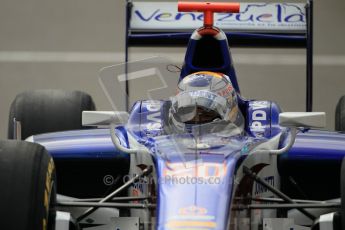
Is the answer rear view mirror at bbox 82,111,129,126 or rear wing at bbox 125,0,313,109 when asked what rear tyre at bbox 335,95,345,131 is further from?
rear view mirror at bbox 82,111,129,126

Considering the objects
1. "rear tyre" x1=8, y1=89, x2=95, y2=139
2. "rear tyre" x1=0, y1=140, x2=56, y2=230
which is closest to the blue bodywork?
"rear tyre" x1=0, y1=140, x2=56, y2=230

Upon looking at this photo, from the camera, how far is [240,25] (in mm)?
5809

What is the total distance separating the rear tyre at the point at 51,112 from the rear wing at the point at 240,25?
0.67 m

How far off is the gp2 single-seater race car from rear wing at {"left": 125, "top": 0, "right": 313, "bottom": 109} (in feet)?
2.48

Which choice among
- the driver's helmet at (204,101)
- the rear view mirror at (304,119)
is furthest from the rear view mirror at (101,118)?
the rear view mirror at (304,119)

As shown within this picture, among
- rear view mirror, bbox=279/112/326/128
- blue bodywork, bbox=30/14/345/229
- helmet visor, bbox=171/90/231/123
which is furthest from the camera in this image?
blue bodywork, bbox=30/14/345/229

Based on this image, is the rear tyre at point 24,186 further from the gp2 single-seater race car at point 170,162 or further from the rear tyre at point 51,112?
the rear tyre at point 51,112

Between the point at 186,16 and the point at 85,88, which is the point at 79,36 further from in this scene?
the point at 186,16

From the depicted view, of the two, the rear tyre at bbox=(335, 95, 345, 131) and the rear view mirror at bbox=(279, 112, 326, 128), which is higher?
the rear tyre at bbox=(335, 95, 345, 131)

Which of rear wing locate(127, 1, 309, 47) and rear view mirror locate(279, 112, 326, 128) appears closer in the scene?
rear view mirror locate(279, 112, 326, 128)

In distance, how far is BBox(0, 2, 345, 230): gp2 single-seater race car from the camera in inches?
134

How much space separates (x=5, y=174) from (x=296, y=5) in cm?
289

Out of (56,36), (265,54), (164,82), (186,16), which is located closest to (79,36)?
(56,36)

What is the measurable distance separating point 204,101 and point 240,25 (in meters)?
2.01
